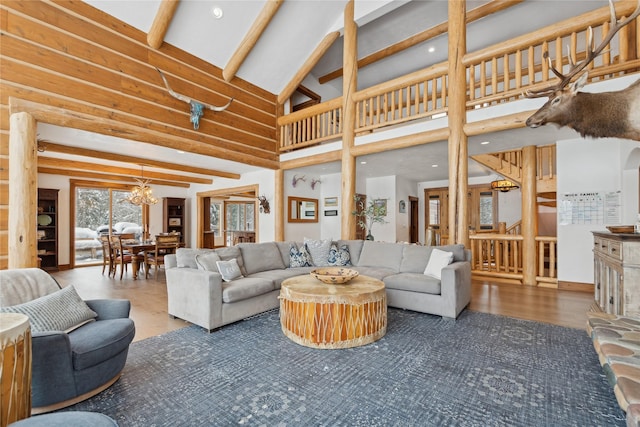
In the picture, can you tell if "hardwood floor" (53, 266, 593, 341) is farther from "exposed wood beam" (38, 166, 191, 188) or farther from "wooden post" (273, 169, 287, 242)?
"exposed wood beam" (38, 166, 191, 188)

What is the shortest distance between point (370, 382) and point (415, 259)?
2338mm

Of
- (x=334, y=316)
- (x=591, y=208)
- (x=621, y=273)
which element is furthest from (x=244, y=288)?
(x=591, y=208)

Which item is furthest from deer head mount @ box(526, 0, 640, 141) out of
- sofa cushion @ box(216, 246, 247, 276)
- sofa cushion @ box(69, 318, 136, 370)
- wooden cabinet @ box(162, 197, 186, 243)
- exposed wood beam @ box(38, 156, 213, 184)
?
wooden cabinet @ box(162, 197, 186, 243)

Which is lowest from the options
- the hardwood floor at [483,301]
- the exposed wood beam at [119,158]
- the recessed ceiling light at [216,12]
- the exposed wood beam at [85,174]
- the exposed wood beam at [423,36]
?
the hardwood floor at [483,301]

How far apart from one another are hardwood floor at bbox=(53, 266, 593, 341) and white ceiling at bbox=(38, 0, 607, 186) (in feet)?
7.84

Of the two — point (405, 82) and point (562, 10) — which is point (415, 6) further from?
point (562, 10)

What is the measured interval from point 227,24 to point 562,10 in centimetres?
591

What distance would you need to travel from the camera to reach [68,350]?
1781 millimetres

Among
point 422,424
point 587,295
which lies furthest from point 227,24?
point 587,295

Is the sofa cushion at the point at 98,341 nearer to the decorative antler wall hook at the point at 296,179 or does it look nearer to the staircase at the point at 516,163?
the decorative antler wall hook at the point at 296,179

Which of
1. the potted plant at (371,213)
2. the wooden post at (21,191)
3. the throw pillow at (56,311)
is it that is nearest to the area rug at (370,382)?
the throw pillow at (56,311)

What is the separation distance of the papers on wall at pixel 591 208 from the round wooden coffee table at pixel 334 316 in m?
3.93

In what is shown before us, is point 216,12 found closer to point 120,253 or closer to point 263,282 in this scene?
point 263,282

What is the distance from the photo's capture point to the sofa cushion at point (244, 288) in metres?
3.22
